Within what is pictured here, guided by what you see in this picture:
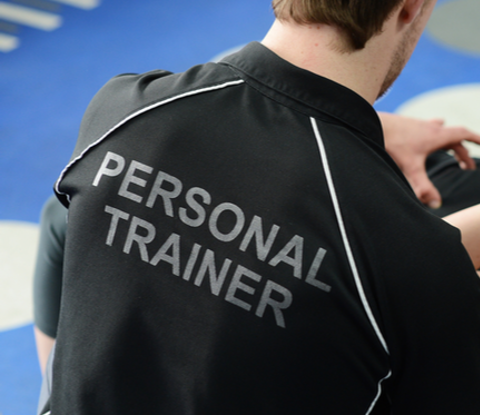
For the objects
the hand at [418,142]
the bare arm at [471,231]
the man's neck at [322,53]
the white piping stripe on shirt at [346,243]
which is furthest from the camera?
the hand at [418,142]

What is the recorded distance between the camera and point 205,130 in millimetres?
597

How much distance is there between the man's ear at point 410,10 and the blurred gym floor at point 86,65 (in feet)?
4.23

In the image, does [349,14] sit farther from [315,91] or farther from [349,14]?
[315,91]

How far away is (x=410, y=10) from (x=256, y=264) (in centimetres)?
41

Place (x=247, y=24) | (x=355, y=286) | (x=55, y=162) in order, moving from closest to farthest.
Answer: (x=355, y=286)
(x=55, y=162)
(x=247, y=24)

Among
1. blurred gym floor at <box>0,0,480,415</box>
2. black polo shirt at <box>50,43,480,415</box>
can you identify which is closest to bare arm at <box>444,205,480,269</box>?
black polo shirt at <box>50,43,480,415</box>

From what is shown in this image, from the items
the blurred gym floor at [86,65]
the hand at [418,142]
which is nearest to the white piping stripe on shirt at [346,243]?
the hand at [418,142]

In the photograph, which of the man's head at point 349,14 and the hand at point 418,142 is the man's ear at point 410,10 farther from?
the hand at point 418,142

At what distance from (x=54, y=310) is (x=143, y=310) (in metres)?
0.57

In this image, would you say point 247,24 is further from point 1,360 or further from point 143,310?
point 143,310

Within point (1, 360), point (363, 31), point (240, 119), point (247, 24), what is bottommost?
point (1, 360)

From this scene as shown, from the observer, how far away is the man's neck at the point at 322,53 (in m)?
0.67

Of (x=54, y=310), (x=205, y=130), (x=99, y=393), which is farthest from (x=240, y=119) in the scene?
(x=54, y=310)

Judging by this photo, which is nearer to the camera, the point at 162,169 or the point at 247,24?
the point at 162,169
